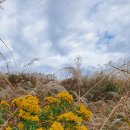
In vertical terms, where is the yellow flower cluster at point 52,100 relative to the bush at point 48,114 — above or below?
above

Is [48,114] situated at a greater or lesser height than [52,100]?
lesser

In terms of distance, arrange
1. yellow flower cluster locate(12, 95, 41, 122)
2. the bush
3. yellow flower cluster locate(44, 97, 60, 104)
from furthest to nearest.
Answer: yellow flower cluster locate(44, 97, 60, 104)
yellow flower cluster locate(12, 95, 41, 122)
the bush

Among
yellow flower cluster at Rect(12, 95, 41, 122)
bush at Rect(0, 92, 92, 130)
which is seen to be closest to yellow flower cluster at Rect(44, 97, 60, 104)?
bush at Rect(0, 92, 92, 130)

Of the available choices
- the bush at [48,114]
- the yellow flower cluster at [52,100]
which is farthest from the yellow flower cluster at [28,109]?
the yellow flower cluster at [52,100]

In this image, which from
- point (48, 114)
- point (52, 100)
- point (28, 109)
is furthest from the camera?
point (52, 100)

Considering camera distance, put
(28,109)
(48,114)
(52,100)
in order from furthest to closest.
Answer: (52,100) → (48,114) → (28,109)

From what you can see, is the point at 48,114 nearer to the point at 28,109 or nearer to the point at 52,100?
the point at 52,100

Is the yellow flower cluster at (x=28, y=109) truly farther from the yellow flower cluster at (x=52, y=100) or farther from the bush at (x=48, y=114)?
the yellow flower cluster at (x=52, y=100)

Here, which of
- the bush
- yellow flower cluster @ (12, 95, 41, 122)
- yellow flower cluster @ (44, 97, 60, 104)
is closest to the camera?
the bush

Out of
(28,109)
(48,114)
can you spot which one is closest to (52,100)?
(48,114)

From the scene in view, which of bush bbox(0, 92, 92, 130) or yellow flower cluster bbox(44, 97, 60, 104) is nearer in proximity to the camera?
bush bbox(0, 92, 92, 130)

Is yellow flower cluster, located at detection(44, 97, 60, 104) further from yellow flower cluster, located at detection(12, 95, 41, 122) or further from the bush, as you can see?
yellow flower cluster, located at detection(12, 95, 41, 122)

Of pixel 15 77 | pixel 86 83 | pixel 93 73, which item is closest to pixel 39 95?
pixel 15 77

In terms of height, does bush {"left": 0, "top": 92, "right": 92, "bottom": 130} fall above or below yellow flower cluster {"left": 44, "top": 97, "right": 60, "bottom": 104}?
below
